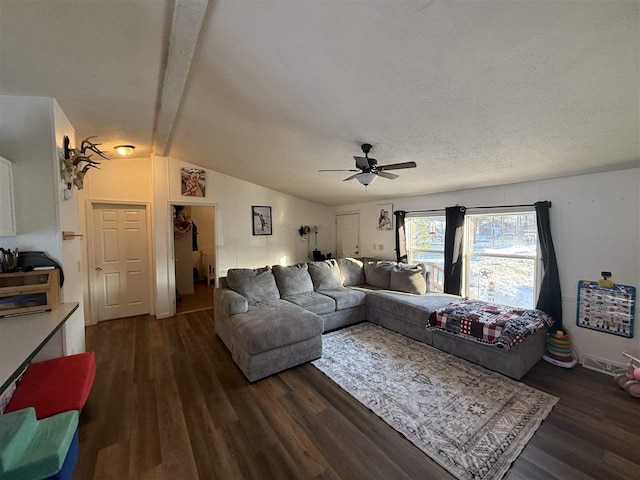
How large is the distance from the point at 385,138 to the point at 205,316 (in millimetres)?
3969

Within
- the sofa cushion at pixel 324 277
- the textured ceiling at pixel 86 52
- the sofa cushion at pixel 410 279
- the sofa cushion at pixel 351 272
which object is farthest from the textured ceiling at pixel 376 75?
the sofa cushion at pixel 351 272

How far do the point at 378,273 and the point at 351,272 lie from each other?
0.49 metres

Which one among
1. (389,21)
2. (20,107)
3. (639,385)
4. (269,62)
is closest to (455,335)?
(639,385)

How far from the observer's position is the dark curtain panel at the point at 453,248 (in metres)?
4.02

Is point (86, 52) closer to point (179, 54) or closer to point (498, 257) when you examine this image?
point (179, 54)

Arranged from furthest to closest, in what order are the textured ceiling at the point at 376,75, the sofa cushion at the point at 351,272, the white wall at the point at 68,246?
the sofa cushion at the point at 351,272 < the white wall at the point at 68,246 < the textured ceiling at the point at 376,75

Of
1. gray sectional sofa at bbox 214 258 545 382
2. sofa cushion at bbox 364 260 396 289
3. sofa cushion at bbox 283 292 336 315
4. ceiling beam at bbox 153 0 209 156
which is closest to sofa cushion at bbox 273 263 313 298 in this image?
gray sectional sofa at bbox 214 258 545 382

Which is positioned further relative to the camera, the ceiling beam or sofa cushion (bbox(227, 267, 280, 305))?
sofa cushion (bbox(227, 267, 280, 305))

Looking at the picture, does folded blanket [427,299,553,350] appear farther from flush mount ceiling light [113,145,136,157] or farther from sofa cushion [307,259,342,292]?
flush mount ceiling light [113,145,136,157]

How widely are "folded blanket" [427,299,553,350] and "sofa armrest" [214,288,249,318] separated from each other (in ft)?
7.39

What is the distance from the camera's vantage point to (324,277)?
172 inches

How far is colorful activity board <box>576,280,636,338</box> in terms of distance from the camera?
2648 millimetres

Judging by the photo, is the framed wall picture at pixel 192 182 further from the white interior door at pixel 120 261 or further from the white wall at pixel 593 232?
the white wall at pixel 593 232

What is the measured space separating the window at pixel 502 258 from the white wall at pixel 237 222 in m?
3.36
